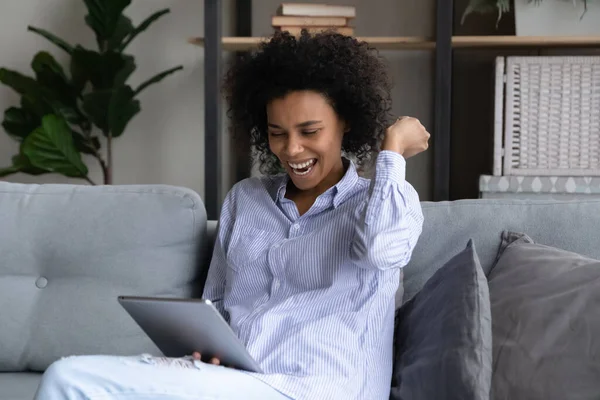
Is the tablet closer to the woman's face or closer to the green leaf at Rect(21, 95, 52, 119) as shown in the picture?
the woman's face

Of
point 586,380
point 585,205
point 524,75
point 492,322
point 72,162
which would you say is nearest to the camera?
point 586,380

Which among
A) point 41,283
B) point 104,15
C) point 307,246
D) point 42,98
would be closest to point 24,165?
point 42,98

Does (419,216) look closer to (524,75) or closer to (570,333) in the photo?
(570,333)

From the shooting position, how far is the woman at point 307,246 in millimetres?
1305

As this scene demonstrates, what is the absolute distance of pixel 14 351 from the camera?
6.04ft

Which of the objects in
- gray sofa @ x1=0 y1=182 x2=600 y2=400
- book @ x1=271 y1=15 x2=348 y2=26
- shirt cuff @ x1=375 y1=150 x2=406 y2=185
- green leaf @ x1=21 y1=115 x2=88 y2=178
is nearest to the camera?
shirt cuff @ x1=375 y1=150 x2=406 y2=185

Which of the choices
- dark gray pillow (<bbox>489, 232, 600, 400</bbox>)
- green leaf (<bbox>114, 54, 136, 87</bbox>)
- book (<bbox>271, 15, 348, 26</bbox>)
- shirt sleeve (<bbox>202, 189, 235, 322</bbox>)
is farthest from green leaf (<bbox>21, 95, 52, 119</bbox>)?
dark gray pillow (<bbox>489, 232, 600, 400</bbox>)

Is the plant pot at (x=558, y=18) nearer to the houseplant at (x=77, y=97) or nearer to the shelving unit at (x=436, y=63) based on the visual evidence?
the shelving unit at (x=436, y=63)

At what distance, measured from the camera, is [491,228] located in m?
1.69

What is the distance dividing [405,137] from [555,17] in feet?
4.16

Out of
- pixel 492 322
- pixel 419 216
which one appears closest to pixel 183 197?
pixel 419 216

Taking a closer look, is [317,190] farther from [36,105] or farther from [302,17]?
[36,105]

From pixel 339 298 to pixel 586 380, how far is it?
0.45 m

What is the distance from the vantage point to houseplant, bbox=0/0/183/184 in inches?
120
